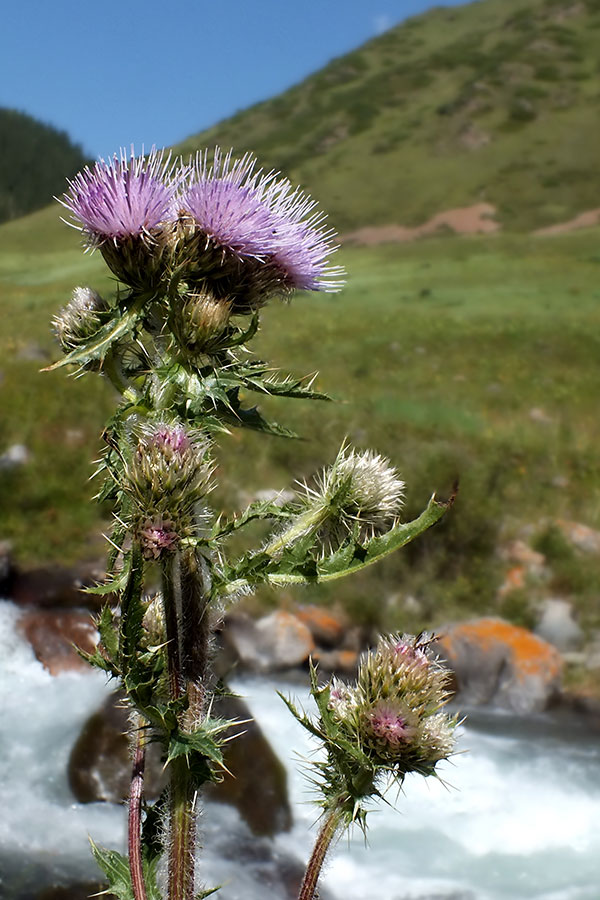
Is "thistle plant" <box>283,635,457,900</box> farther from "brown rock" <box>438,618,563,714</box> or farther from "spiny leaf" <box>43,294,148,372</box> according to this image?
"brown rock" <box>438,618,563,714</box>

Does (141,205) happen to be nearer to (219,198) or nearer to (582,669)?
(219,198)

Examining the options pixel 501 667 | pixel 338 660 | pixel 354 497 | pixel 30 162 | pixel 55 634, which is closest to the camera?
pixel 354 497

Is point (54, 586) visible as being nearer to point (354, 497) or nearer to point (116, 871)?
point (116, 871)

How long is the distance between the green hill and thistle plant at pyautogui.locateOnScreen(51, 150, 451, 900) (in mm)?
87308

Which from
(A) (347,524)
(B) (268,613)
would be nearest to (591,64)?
(B) (268,613)

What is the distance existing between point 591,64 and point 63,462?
205 ft

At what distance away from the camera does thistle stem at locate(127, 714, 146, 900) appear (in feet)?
7.76

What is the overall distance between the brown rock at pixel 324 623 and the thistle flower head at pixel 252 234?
34.4ft

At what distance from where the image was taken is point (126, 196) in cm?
255

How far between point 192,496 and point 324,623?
1101 cm

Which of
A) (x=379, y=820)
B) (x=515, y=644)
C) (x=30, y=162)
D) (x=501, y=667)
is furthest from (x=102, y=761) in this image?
(x=30, y=162)

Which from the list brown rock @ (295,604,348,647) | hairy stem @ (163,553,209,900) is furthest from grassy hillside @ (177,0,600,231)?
hairy stem @ (163,553,209,900)

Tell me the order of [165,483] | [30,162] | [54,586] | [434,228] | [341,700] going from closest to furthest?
[165,483]
[341,700]
[54,586]
[434,228]
[30,162]

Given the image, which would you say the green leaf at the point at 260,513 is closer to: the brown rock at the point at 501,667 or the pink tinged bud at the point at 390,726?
the pink tinged bud at the point at 390,726
